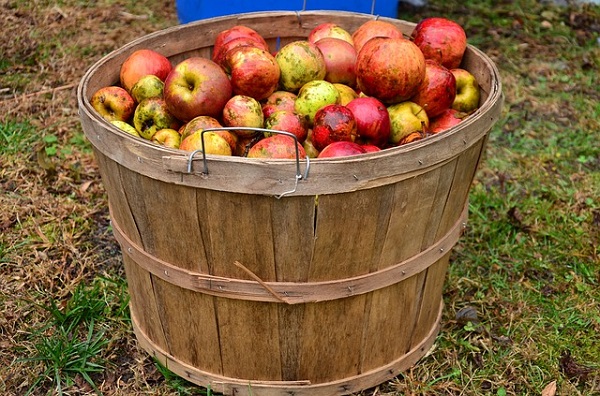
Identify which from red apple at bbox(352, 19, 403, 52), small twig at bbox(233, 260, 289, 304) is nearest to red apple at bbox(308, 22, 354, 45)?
red apple at bbox(352, 19, 403, 52)

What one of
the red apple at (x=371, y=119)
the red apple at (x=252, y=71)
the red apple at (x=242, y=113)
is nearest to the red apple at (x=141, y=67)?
the red apple at (x=252, y=71)

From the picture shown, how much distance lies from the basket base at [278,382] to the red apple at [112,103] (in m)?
0.84

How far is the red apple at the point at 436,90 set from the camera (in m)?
2.47

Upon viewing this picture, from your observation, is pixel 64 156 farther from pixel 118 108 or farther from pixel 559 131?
pixel 559 131

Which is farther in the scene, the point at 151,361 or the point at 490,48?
the point at 490,48

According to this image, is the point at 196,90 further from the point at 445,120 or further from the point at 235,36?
the point at 445,120

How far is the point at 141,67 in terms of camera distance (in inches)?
101

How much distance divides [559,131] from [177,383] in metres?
3.04

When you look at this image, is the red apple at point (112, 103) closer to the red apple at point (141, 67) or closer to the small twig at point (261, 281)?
the red apple at point (141, 67)

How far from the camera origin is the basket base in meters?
2.47

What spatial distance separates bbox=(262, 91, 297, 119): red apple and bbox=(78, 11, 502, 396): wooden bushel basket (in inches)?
23.4

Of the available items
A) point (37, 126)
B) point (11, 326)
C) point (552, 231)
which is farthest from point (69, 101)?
point (552, 231)

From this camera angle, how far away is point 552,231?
3.51 metres

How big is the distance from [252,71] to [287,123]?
252 mm
